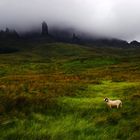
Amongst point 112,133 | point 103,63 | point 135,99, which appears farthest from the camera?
point 103,63

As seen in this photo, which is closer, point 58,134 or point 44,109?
point 58,134

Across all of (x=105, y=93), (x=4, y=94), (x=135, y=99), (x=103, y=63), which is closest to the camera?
(x=135, y=99)

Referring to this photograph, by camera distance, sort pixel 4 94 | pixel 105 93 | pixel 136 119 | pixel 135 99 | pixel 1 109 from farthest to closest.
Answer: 1. pixel 105 93
2. pixel 4 94
3. pixel 135 99
4. pixel 1 109
5. pixel 136 119

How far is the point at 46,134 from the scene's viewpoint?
64.2 feet

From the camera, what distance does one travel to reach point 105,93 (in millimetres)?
30562

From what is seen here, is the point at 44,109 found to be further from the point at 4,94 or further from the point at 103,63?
the point at 103,63

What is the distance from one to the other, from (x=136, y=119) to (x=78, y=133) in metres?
3.80

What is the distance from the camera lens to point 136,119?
2034 centimetres

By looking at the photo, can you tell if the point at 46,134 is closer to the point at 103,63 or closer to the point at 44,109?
the point at 44,109

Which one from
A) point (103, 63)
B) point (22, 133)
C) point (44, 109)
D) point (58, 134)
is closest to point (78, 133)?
point (58, 134)

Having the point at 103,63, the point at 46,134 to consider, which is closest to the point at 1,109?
the point at 46,134

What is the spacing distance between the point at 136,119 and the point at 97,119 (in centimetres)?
255

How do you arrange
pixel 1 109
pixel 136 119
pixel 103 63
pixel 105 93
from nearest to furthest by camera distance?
pixel 136 119, pixel 1 109, pixel 105 93, pixel 103 63

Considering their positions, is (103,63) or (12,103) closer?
(12,103)
